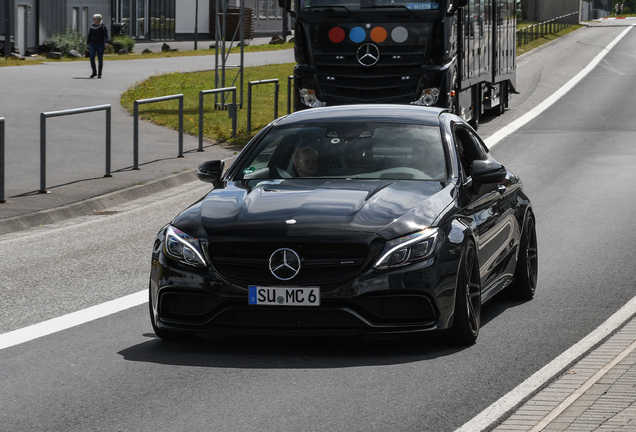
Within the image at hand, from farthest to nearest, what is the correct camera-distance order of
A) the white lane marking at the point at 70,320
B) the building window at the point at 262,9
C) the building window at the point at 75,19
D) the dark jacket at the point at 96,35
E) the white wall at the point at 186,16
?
1. the building window at the point at 262,9
2. the white wall at the point at 186,16
3. the building window at the point at 75,19
4. the dark jacket at the point at 96,35
5. the white lane marking at the point at 70,320

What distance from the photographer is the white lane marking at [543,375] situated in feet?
18.2

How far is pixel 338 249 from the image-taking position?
6.66m

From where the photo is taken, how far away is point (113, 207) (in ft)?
49.9

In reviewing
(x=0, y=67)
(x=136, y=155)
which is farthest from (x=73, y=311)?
(x=0, y=67)

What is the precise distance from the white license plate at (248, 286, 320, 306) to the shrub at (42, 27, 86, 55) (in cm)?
4982

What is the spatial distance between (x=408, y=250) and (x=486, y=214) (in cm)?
136

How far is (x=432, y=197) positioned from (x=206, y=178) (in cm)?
165

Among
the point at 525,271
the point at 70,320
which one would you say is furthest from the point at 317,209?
the point at 525,271

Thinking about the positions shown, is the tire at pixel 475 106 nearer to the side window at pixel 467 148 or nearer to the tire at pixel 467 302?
the side window at pixel 467 148

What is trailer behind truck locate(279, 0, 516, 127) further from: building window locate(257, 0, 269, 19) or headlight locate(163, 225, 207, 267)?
building window locate(257, 0, 269, 19)

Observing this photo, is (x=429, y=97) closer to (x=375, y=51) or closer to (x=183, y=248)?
(x=375, y=51)

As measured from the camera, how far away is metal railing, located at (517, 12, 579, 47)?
6250 centimetres

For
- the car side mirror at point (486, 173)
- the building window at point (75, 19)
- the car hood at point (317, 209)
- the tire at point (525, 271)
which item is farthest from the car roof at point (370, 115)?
the building window at point (75, 19)

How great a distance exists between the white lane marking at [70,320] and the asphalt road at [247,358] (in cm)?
10
